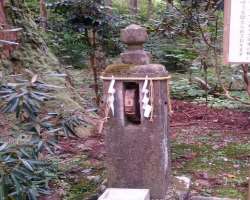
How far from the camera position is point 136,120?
3.28 meters

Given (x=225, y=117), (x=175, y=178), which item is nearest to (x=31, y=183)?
(x=175, y=178)

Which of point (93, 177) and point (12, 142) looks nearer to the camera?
point (12, 142)

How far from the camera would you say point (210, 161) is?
4426mm

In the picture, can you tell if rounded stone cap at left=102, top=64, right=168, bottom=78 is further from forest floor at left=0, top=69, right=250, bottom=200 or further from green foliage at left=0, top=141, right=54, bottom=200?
green foliage at left=0, top=141, right=54, bottom=200

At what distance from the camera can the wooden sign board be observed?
9.93 feet

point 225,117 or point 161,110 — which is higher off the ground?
point 161,110

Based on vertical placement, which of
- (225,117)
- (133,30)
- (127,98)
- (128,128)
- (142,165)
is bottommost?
(225,117)

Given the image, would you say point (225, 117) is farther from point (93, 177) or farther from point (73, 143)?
point (93, 177)

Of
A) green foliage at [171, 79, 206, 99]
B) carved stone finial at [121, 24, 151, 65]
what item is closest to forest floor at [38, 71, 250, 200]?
carved stone finial at [121, 24, 151, 65]

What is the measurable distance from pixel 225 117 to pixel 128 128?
3.99 meters

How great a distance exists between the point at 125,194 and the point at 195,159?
5.36 ft

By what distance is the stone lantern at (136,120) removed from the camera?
3148 mm

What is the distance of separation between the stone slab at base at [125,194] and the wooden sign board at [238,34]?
1121mm

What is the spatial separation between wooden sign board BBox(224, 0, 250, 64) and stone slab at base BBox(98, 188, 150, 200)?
112 cm
